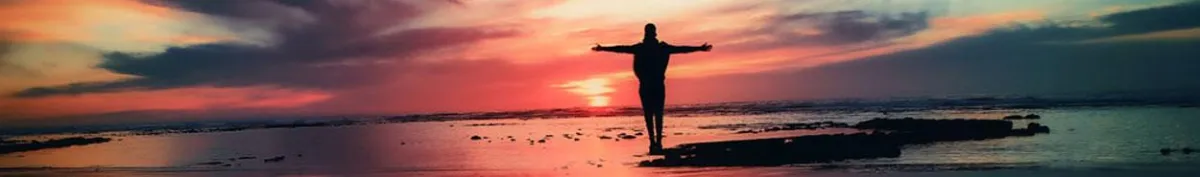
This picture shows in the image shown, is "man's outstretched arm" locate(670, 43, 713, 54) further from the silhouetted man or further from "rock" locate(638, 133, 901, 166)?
"rock" locate(638, 133, 901, 166)

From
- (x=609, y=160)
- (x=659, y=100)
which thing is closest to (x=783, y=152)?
(x=609, y=160)

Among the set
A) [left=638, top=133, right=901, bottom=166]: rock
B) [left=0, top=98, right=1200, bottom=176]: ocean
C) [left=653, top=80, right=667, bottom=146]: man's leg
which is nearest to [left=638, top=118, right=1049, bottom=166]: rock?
[left=638, top=133, right=901, bottom=166]: rock

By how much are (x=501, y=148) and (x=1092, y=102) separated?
57.8 metres

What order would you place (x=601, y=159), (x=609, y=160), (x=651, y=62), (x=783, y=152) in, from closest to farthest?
1. (x=651, y=62)
2. (x=783, y=152)
3. (x=609, y=160)
4. (x=601, y=159)

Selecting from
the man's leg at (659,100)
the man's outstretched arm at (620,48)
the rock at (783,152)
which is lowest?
the rock at (783,152)

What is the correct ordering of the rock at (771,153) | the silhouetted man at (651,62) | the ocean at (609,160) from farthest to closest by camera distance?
the rock at (771,153), the ocean at (609,160), the silhouetted man at (651,62)

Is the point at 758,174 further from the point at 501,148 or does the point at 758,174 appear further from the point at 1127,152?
the point at 501,148

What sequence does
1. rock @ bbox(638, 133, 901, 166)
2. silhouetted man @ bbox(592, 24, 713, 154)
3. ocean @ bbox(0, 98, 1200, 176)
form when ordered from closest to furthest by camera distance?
silhouetted man @ bbox(592, 24, 713, 154), ocean @ bbox(0, 98, 1200, 176), rock @ bbox(638, 133, 901, 166)

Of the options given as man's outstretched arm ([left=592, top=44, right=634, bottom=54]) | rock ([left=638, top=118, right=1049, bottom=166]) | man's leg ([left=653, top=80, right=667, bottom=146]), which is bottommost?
rock ([left=638, top=118, right=1049, bottom=166])

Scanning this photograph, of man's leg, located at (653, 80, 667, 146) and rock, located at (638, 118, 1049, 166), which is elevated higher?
man's leg, located at (653, 80, 667, 146)

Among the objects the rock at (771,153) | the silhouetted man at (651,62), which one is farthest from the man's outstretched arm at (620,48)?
the rock at (771,153)

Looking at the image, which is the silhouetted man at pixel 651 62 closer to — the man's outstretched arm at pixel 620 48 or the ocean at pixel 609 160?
the man's outstretched arm at pixel 620 48

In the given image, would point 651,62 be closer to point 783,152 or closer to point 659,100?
point 659,100

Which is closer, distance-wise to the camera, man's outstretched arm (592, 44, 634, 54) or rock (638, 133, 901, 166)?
man's outstretched arm (592, 44, 634, 54)
